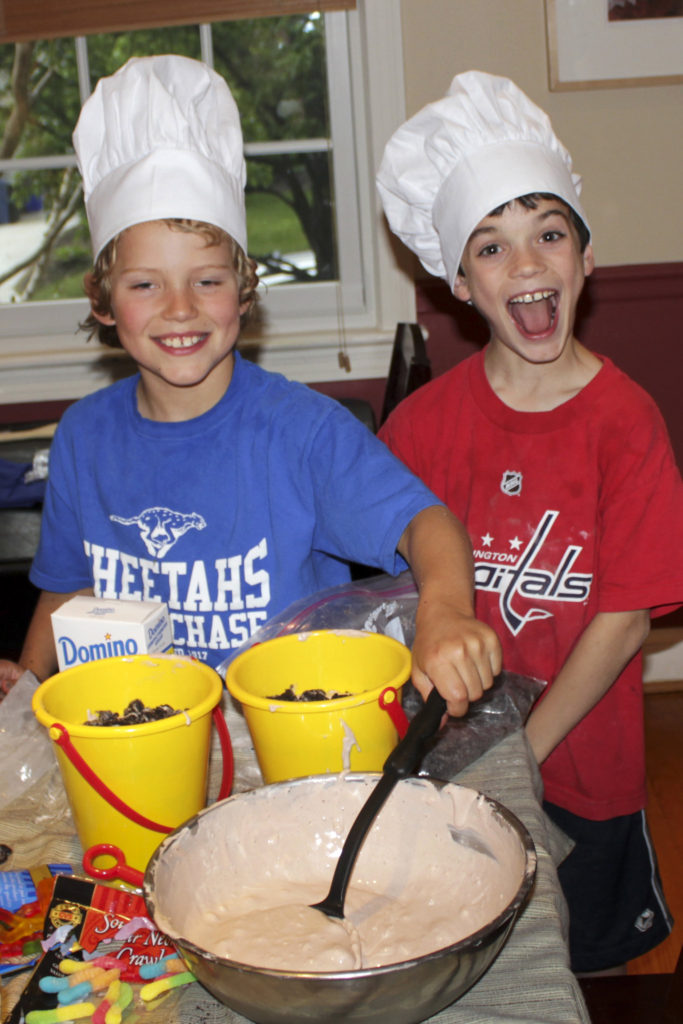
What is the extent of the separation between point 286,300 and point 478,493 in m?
1.55

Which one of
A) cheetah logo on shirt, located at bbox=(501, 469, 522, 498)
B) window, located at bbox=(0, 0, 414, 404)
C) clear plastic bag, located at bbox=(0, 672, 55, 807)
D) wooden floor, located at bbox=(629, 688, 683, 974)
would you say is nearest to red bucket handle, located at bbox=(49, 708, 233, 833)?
clear plastic bag, located at bbox=(0, 672, 55, 807)

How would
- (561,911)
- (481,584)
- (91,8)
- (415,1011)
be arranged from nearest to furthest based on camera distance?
(415,1011)
(561,911)
(481,584)
(91,8)

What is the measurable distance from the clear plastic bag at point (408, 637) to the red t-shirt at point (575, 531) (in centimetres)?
31

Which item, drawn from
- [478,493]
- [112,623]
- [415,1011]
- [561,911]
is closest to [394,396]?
[478,493]

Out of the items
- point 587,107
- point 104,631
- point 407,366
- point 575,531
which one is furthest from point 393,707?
point 587,107

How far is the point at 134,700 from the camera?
32.4 inches

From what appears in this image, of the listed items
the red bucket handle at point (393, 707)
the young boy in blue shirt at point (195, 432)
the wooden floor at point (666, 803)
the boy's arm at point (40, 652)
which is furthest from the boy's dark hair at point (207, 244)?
the wooden floor at point (666, 803)

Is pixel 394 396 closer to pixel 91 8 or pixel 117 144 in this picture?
pixel 117 144

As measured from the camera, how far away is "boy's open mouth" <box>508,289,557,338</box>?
1412 millimetres

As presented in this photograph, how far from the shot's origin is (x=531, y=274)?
1.39m

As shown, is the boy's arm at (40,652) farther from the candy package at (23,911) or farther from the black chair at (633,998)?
the black chair at (633,998)

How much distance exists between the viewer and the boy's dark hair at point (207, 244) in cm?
118

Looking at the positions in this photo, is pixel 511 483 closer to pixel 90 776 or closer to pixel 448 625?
pixel 448 625

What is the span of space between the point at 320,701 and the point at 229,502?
1.73ft
